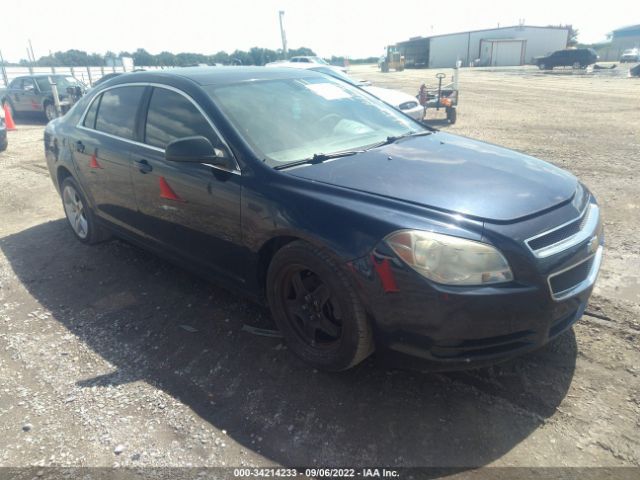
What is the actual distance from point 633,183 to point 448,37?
60.2 metres

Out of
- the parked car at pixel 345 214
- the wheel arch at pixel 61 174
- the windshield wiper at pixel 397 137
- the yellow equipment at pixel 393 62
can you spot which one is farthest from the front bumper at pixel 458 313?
the yellow equipment at pixel 393 62

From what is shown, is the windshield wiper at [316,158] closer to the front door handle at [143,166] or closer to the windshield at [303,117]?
the windshield at [303,117]

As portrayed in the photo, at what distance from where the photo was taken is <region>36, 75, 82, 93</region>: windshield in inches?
614

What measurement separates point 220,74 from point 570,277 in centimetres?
284

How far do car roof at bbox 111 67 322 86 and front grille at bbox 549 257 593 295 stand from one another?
2.58 m

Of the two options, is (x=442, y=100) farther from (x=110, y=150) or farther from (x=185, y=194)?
(x=185, y=194)

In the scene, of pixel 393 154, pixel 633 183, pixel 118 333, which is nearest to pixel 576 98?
pixel 633 183

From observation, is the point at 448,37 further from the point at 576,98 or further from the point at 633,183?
the point at 633,183

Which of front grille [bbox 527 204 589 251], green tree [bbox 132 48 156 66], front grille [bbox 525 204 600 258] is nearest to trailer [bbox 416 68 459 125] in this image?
front grille [bbox 525 204 600 258]

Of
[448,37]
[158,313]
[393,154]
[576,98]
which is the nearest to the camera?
[393,154]

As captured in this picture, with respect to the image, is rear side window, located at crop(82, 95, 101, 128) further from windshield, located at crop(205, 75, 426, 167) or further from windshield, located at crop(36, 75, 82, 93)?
windshield, located at crop(36, 75, 82, 93)

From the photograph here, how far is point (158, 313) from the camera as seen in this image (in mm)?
3711

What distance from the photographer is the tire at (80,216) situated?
4.84m

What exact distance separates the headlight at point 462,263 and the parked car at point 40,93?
15506mm
